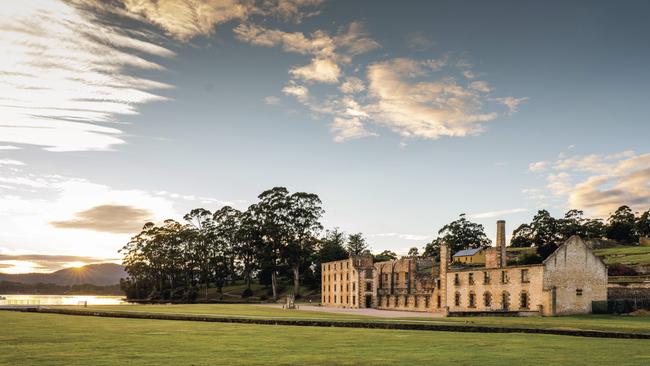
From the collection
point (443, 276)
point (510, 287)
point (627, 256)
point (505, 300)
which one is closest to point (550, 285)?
point (510, 287)

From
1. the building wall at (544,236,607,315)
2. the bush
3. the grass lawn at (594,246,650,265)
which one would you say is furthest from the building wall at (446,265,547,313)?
the bush

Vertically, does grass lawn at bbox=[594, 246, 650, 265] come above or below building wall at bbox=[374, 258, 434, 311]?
above

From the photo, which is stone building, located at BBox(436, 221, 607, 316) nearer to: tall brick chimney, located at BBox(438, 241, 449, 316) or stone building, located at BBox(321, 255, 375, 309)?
tall brick chimney, located at BBox(438, 241, 449, 316)

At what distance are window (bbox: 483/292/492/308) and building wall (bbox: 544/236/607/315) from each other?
7.68 meters

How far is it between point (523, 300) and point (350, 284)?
37.3 m

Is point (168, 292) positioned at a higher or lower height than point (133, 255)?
lower

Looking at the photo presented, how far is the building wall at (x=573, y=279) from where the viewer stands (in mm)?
54188

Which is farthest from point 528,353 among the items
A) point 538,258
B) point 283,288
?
point 283,288

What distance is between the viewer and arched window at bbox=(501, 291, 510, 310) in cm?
5828

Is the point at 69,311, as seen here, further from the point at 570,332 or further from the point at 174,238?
the point at 174,238

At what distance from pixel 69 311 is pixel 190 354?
3579 cm

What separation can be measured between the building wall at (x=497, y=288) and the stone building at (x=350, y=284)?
2232 cm

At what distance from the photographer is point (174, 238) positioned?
121375 mm

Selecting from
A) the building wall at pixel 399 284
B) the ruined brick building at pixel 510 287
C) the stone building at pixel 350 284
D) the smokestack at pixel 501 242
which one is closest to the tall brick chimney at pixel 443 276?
the ruined brick building at pixel 510 287
